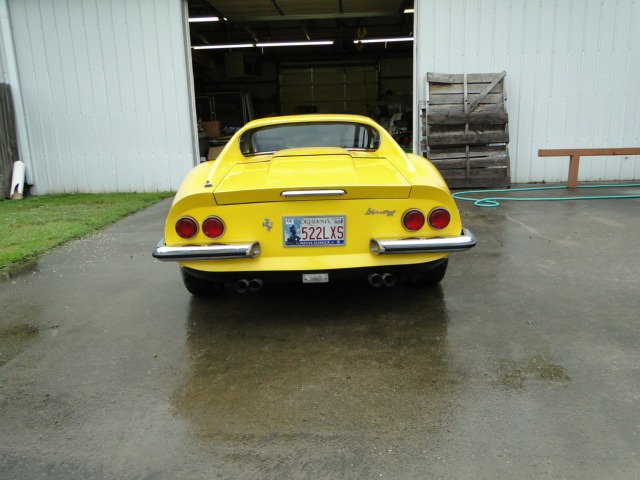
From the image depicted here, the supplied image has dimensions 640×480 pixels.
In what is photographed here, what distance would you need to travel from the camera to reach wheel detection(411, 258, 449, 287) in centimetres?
371

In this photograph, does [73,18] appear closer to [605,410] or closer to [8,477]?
[8,477]

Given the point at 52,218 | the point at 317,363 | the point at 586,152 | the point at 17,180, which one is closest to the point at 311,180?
the point at 317,363

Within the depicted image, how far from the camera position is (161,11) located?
364 inches

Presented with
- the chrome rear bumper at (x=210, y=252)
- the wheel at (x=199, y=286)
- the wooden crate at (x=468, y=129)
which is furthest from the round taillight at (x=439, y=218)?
the wooden crate at (x=468, y=129)

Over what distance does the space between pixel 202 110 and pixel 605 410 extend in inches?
724

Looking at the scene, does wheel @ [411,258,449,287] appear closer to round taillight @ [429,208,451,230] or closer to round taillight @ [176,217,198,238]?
round taillight @ [429,208,451,230]

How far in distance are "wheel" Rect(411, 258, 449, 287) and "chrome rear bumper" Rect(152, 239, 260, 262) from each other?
1.33 m

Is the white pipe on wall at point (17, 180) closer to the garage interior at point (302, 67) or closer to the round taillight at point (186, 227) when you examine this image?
the round taillight at point (186, 227)

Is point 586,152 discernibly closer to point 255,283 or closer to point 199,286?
point 199,286

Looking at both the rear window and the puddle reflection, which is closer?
the puddle reflection

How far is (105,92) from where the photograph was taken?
953 centimetres

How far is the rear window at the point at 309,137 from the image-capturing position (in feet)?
13.8

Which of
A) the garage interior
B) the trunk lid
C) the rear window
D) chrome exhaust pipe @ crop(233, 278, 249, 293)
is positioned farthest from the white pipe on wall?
the garage interior

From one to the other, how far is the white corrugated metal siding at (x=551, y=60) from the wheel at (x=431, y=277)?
6.14 metres
